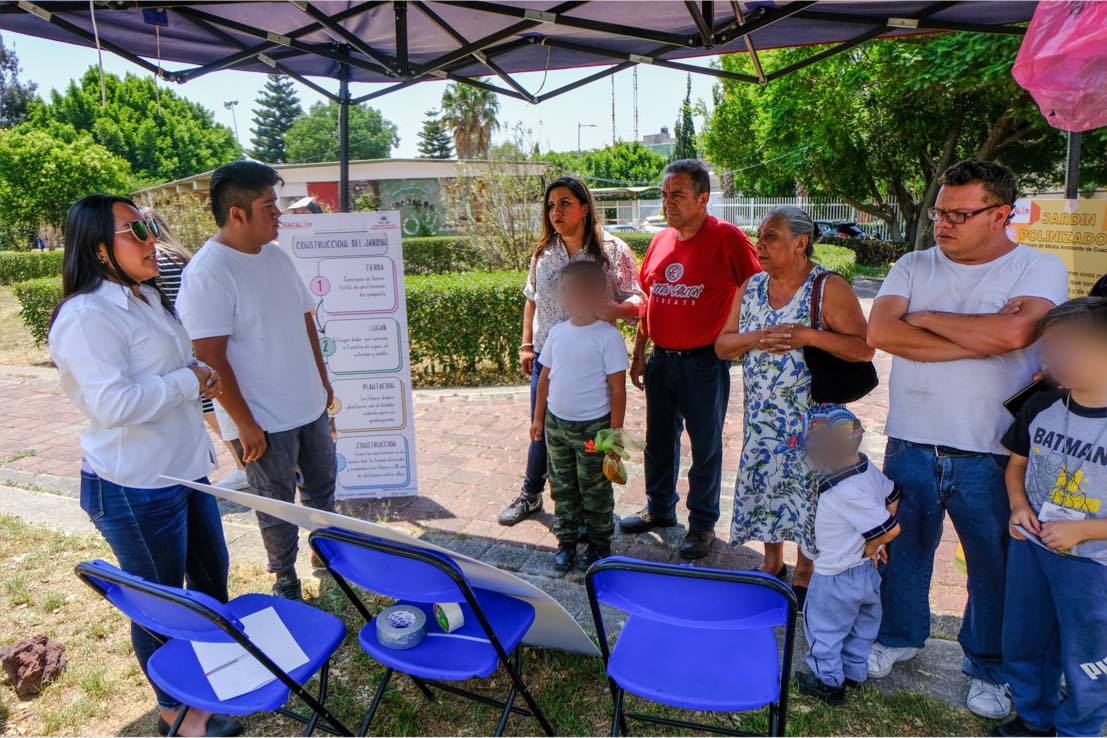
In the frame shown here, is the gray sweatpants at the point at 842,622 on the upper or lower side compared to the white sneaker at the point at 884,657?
upper

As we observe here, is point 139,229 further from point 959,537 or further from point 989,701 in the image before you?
point 989,701

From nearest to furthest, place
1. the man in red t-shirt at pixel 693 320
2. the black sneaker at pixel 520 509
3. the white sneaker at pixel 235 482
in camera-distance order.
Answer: the man in red t-shirt at pixel 693 320
the black sneaker at pixel 520 509
the white sneaker at pixel 235 482

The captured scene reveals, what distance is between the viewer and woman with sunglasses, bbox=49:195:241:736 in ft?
6.60

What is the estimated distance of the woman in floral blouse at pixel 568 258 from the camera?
11.1 feet

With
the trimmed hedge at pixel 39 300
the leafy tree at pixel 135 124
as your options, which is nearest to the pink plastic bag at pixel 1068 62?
the trimmed hedge at pixel 39 300

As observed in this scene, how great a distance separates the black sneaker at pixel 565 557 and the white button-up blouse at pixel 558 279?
3.62 ft

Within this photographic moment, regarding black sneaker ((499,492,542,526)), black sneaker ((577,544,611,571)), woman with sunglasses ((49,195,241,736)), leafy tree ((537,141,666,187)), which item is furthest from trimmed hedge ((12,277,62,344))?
leafy tree ((537,141,666,187))

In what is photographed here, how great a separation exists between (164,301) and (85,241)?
34cm

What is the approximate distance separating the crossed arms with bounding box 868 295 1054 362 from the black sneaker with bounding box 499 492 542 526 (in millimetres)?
2194

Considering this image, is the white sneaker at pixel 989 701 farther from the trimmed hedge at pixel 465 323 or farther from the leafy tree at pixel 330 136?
the leafy tree at pixel 330 136

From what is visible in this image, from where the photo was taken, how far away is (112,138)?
44.3 meters

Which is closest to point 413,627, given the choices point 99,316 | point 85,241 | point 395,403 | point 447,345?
point 99,316

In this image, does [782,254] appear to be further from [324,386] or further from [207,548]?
[207,548]

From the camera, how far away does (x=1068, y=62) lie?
225cm
